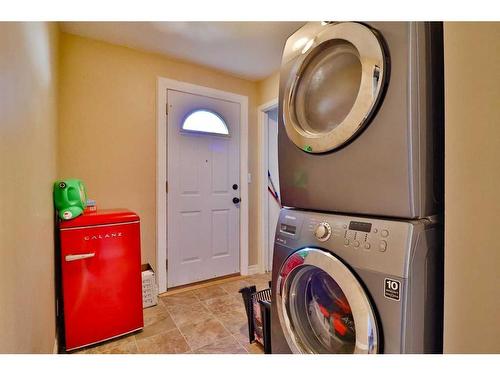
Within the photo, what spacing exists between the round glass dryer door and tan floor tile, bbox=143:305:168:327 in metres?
1.77

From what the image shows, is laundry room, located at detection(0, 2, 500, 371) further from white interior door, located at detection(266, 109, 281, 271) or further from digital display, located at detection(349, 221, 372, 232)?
white interior door, located at detection(266, 109, 281, 271)

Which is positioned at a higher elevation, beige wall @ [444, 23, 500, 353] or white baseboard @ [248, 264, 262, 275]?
beige wall @ [444, 23, 500, 353]

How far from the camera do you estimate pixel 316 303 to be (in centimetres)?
106

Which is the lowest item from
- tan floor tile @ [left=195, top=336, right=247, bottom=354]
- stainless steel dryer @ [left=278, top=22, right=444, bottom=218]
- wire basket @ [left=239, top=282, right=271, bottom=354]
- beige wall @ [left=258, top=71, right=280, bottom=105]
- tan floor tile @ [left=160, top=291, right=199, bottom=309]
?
tan floor tile @ [left=160, top=291, right=199, bottom=309]

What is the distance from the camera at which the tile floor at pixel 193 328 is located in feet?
5.11

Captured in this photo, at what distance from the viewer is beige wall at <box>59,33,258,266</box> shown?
6.56 ft

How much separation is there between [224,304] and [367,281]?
1.66m

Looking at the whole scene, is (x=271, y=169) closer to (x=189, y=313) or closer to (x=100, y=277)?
(x=189, y=313)

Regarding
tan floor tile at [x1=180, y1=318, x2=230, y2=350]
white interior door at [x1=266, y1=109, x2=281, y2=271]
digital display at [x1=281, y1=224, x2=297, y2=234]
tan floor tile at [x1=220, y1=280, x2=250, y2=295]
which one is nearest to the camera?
digital display at [x1=281, y1=224, x2=297, y2=234]

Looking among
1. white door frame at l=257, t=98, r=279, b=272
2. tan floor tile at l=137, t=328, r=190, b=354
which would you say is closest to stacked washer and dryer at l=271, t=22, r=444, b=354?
tan floor tile at l=137, t=328, r=190, b=354

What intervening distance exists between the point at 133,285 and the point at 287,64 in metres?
1.69

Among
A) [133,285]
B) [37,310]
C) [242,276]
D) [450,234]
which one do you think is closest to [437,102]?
[450,234]

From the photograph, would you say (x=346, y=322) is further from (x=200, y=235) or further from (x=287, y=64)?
(x=200, y=235)

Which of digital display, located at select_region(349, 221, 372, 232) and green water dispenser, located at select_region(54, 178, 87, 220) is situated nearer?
digital display, located at select_region(349, 221, 372, 232)
